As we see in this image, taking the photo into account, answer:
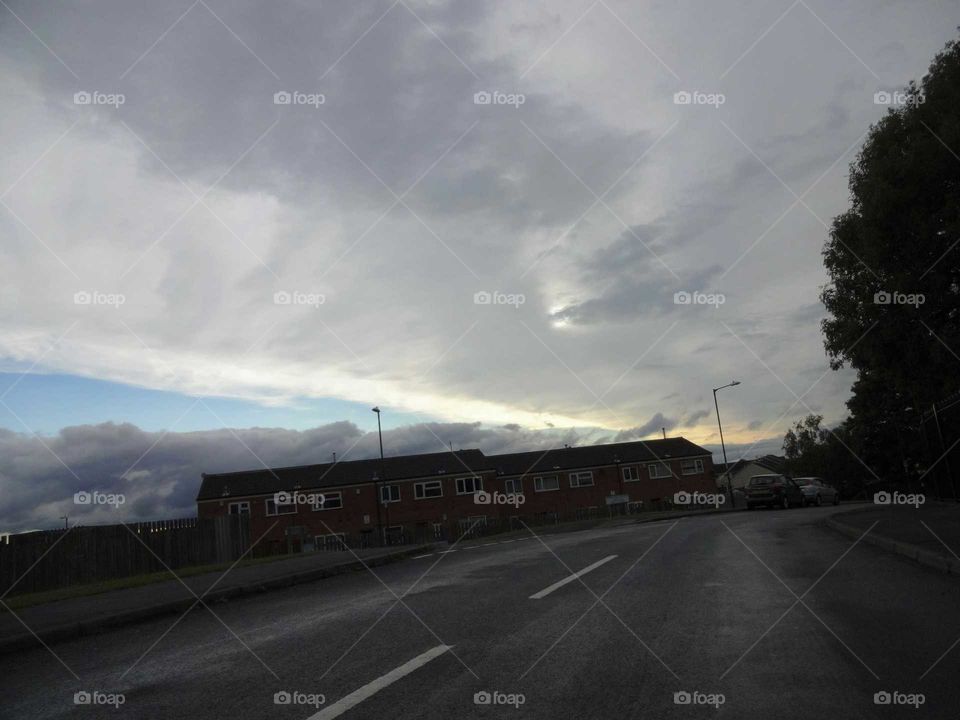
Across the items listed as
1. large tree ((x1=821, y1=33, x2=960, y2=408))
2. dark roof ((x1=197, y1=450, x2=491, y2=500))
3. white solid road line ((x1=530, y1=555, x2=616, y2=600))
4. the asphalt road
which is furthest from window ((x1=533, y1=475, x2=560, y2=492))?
the asphalt road

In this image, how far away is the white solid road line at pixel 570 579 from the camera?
A: 9.26 metres

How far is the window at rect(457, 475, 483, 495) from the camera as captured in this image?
5925 cm

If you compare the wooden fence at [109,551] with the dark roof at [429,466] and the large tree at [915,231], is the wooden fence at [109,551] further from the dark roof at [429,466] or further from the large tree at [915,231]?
the dark roof at [429,466]

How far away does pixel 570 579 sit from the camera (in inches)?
422

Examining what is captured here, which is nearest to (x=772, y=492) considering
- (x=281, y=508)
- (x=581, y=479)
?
(x=581, y=479)

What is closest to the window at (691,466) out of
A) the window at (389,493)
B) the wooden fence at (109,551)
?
the window at (389,493)

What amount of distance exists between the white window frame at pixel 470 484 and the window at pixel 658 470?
1680 centimetres

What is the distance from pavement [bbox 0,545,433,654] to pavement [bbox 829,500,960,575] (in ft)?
36.5

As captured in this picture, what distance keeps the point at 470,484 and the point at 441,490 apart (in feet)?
8.59

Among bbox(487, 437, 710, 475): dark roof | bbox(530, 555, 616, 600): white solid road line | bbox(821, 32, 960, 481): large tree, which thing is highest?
bbox(821, 32, 960, 481): large tree

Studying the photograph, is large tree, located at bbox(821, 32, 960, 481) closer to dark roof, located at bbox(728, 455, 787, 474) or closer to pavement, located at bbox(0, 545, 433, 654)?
pavement, located at bbox(0, 545, 433, 654)

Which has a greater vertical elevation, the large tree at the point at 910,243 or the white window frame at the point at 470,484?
the large tree at the point at 910,243

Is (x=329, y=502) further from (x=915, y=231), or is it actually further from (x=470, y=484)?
(x=915, y=231)

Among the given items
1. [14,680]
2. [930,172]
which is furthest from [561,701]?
[930,172]
